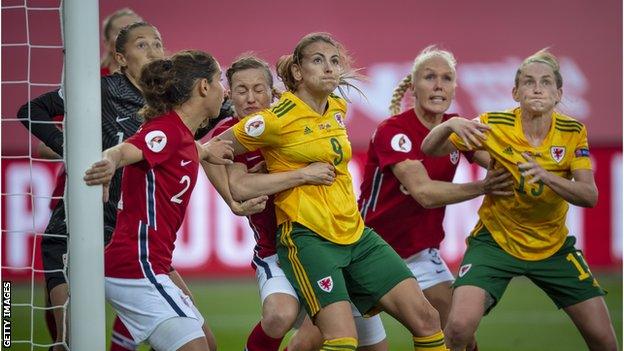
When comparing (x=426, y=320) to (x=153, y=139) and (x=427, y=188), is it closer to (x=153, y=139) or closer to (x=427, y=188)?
(x=427, y=188)

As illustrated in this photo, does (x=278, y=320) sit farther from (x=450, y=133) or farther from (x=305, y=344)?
(x=450, y=133)

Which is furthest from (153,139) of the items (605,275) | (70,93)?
(605,275)

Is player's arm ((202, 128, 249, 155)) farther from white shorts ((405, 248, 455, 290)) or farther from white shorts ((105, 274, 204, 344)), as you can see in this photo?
white shorts ((405, 248, 455, 290))

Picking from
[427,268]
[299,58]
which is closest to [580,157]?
[427,268]

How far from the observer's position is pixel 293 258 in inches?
197

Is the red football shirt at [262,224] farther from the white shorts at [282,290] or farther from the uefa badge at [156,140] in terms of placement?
the uefa badge at [156,140]

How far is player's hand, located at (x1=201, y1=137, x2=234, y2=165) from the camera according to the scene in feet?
16.5

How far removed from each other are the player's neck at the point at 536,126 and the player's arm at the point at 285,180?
115cm

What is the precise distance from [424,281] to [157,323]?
1856 millimetres

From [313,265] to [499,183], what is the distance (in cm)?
116

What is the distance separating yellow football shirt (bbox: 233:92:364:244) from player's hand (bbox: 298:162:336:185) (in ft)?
0.16

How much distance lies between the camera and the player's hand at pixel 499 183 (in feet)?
18.1

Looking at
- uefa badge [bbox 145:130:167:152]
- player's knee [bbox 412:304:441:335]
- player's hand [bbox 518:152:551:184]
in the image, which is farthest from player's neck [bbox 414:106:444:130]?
uefa badge [bbox 145:130:167:152]

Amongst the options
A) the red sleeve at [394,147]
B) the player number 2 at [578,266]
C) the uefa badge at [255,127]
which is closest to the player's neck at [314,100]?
the uefa badge at [255,127]
